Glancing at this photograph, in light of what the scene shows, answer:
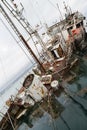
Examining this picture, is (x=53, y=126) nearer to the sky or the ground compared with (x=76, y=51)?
nearer to the sky

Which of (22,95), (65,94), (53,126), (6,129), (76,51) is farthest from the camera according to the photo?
(76,51)

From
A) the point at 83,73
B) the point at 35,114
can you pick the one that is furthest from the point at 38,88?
the point at 83,73

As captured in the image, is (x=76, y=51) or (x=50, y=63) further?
(x=76, y=51)

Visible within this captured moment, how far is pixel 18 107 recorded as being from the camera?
28.1 meters

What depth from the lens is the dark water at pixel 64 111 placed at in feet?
59.0

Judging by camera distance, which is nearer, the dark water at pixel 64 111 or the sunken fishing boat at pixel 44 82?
the dark water at pixel 64 111

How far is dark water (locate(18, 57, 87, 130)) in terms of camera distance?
18.0m

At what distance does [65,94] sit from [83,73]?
5051mm

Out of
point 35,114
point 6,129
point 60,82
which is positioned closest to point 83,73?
point 60,82

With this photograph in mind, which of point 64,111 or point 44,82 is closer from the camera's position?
point 64,111

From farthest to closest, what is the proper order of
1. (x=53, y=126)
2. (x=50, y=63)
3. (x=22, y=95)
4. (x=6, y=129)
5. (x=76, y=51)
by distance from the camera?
1. (x=76, y=51)
2. (x=50, y=63)
3. (x=22, y=95)
4. (x=6, y=129)
5. (x=53, y=126)

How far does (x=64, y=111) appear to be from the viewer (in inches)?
816

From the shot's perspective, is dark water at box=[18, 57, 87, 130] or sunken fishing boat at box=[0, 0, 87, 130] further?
sunken fishing boat at box=[0, 0, 87, 130]

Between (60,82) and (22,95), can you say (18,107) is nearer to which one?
(22,95)
